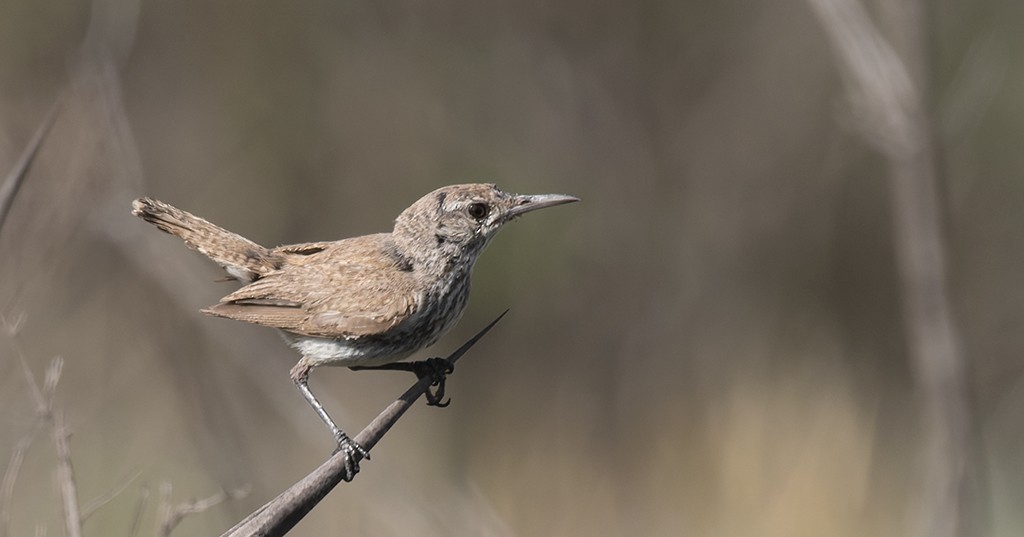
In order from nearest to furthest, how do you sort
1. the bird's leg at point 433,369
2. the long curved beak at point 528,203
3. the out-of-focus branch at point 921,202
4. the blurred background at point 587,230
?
the bird's leg at point 433,369
the long curved beak at point 528,203
the out-of-focus branch at point 921,202
the blurred background at point 587,230

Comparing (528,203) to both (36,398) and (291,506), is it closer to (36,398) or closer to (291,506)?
(36,398)

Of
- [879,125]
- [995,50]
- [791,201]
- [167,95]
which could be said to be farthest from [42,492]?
[995,50]

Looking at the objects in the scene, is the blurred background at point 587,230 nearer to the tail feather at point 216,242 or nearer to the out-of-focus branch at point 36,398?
the tail feather at point 216,242

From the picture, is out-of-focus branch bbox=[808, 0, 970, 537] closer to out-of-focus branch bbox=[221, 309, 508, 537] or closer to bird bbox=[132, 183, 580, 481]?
bird bbox=[132, 183, 580, 481]

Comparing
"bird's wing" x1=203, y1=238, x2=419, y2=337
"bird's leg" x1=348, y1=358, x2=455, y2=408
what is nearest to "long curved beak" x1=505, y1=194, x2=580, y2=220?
"bird's wing" x1=203, y1=238, x2=419, y2=337

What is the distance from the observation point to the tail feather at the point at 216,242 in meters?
3.16

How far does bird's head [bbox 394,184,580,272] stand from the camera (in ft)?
10.5

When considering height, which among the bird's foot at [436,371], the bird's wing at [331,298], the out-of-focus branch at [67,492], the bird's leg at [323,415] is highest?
the bird's wing at [331,298]

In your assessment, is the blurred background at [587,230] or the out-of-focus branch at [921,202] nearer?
the out-of-focus branch at [921,202]

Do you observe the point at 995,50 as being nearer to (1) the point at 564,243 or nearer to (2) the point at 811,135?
(2) the point at 811,135

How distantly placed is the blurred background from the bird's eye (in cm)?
265

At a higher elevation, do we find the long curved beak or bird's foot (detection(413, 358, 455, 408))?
the long curved beak

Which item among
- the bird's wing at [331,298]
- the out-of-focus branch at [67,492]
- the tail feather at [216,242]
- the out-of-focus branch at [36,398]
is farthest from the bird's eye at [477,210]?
the out-of-focus branch at [67,492]

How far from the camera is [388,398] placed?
6.32 metres
